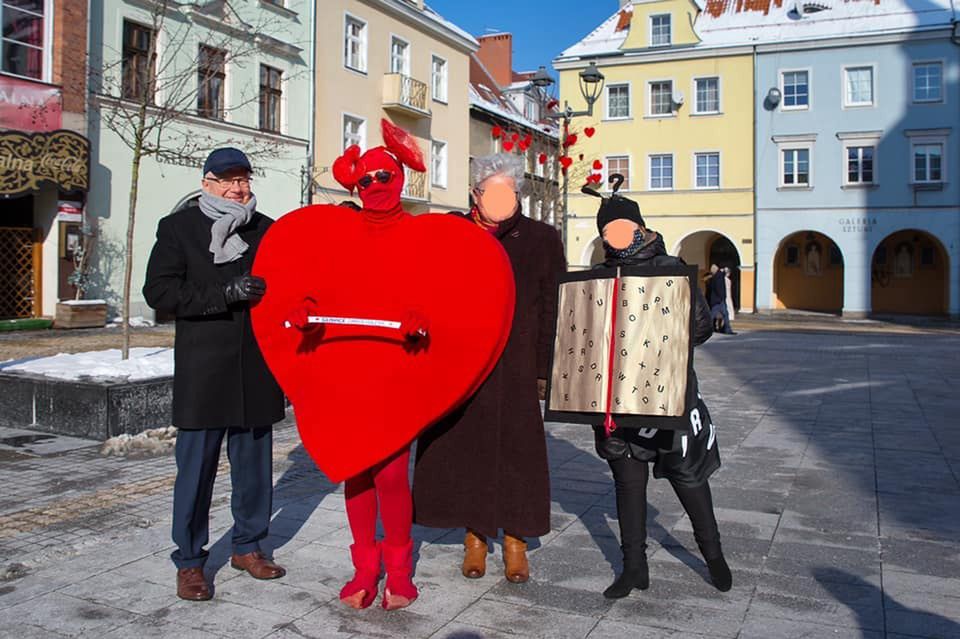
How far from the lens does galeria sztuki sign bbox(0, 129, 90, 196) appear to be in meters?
17.5

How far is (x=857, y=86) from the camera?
35031mm

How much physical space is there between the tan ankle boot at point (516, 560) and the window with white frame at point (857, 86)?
35.0 meters

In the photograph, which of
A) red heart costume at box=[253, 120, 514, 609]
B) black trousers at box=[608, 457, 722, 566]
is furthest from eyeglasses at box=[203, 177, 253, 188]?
black trousers at box=[608, 457, 722, 566]

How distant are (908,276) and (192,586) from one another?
38692 millimetres

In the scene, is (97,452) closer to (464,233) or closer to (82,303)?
(464,233)

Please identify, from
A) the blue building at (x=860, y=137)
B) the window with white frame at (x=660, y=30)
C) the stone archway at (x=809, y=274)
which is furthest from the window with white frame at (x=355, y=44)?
the stone archway at (x=809, y=274)

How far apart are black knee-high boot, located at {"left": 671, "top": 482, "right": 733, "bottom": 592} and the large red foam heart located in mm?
1145

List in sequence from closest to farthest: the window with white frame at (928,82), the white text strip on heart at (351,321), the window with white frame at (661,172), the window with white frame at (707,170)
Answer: the white text strip on heart at (351,321)
the window with white frame at (928,82)
the window with white frame at (707,170)
the window with white frame at (661,172)

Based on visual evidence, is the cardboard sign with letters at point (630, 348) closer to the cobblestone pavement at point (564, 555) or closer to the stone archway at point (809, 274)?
the cobblestone pavement at point (564, 555)

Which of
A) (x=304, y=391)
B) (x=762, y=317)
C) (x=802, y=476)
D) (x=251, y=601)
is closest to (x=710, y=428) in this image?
(x=304, y=391)

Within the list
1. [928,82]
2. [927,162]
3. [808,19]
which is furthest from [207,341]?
[808,19]

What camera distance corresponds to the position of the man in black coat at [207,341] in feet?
12.9

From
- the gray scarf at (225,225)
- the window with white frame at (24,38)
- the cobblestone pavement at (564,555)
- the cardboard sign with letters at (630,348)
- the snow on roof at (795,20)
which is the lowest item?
the cobblestone pavement at (564,555)

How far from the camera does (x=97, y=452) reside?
725 cm
